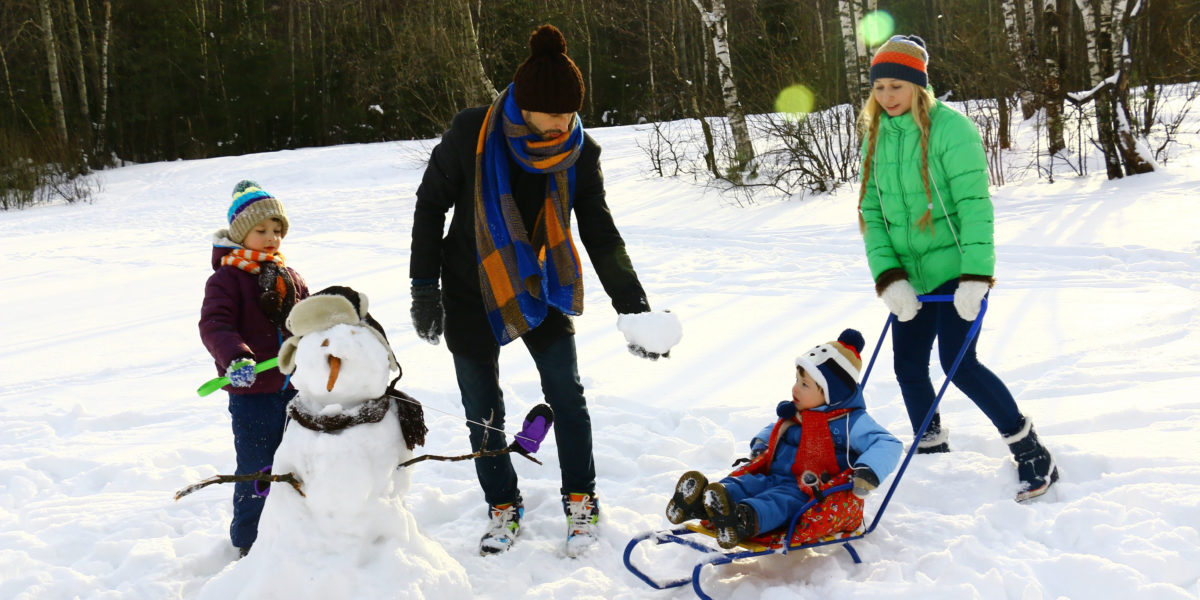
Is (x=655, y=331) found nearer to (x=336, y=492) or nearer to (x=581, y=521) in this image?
(x=581, y=521)

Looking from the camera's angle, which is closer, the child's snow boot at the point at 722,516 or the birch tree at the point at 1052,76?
the child's snow boot at the point at 722,516

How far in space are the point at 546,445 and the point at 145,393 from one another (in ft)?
9.04

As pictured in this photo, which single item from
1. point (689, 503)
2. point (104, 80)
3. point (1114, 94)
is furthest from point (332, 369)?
point (104, 80)

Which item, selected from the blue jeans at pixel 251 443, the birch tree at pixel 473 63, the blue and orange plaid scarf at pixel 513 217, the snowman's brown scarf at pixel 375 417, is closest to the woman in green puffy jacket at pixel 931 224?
the blue and orange plaid scarf at pixel 513 217

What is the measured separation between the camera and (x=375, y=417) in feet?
7.94

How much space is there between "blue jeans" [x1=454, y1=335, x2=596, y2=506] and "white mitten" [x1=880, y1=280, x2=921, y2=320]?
47.7 inches

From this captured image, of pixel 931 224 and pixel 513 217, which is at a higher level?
pixel 513 217

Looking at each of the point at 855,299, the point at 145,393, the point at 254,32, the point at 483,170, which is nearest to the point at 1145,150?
the point at 855,299

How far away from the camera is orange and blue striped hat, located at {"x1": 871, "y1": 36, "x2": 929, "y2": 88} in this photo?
123 inches

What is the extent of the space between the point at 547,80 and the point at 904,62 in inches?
53.7

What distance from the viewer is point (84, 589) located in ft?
9.48

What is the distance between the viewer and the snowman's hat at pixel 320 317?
2.41 metres

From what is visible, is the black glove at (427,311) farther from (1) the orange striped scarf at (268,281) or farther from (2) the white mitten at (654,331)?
(2) the white mitten at (654,331)

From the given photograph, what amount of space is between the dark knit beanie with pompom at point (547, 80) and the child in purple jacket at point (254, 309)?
1.03 m
